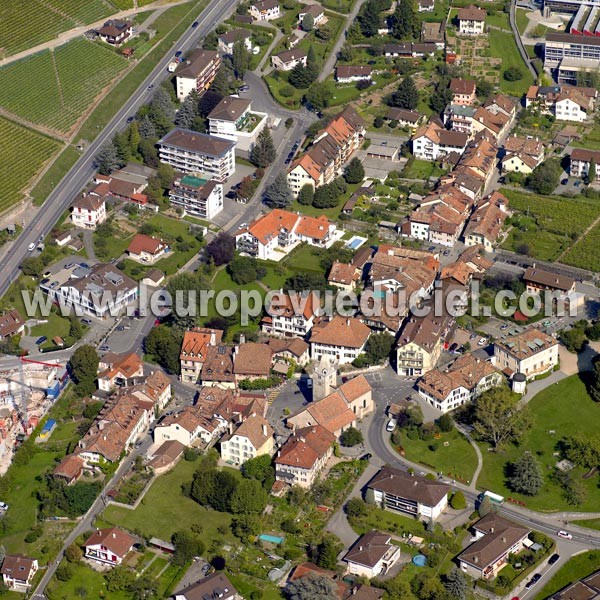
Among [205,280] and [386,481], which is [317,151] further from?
[386,481]

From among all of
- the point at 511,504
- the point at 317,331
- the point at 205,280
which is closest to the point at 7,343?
the point at 205,280

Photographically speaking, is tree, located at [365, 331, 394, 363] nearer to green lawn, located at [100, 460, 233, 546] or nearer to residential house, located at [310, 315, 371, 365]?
residential house, located at [310, 315, 371, 365]

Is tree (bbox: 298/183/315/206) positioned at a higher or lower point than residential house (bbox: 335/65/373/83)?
lower

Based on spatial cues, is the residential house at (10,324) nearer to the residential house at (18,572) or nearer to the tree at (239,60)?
the residential house at (18,572)

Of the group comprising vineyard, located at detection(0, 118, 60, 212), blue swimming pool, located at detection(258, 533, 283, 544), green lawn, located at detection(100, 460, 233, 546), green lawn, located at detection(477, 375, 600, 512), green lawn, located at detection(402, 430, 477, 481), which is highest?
green lawn, located at detection(477, 375, 600, 512)

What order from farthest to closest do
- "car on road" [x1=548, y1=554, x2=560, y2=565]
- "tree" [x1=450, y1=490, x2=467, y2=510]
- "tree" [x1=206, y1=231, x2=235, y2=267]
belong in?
"tree" [x1=206, y1=231, x2=235, y2=267] → "tree" [x1=450, y1=490, x2=467, y2=510] → "car on road" [x1=548, y1=554, x2=560, y2=565]

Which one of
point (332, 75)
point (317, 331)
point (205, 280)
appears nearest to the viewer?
point (317, 331)

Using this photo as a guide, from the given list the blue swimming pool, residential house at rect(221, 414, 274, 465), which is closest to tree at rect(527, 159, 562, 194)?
residential house at rect(221, 414, 274, 465)

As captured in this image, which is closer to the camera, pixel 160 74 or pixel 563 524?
pixel 563 524
